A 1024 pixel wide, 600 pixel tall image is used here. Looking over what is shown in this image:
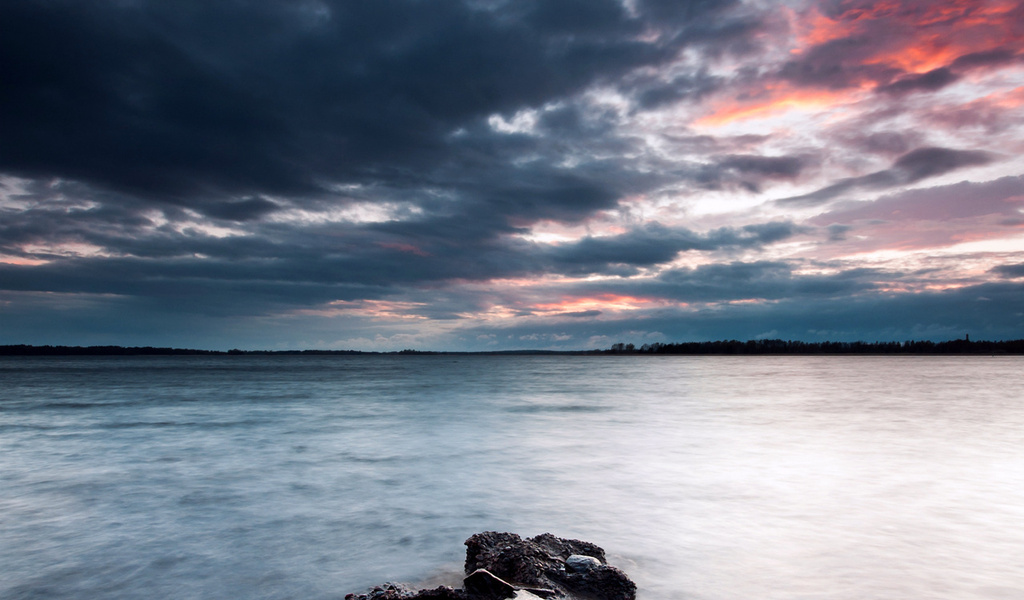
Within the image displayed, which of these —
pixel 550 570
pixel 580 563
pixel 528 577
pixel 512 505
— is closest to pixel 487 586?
pixel 528 577

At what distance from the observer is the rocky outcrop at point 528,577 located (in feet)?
10.9

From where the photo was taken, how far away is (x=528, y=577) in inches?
136

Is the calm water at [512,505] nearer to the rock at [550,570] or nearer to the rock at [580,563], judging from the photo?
the rock at [550,570]

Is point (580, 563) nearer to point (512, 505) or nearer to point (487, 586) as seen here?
point (487, 586)

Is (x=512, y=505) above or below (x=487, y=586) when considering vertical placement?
below

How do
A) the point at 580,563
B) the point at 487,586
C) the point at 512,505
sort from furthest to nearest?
the point at 512,505, the point at 580,563, the point at 487,586

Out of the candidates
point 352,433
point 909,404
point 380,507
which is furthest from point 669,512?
point 909,404

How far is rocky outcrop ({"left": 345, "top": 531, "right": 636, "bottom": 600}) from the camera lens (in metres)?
3.31

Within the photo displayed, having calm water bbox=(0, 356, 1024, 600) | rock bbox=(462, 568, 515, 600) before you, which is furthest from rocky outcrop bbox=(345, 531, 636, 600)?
calm water bbox=(0, 356, 1024, 600)

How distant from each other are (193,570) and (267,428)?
1080cm

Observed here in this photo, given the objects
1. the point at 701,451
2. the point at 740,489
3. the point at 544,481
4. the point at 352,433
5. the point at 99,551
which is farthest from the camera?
the point at 352,433

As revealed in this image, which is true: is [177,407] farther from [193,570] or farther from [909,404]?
[909,404]

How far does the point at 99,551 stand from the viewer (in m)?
4.99

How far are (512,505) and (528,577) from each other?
331 cm
